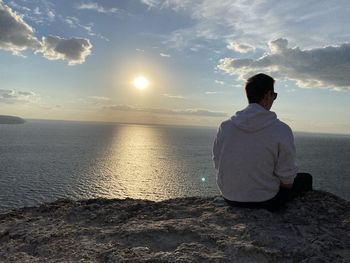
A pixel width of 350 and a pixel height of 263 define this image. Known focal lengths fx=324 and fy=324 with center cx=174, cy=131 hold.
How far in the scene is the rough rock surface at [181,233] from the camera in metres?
4.75

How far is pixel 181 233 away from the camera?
18.2 ft

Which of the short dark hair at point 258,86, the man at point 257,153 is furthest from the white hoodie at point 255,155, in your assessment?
the short dark hair at point 258,86

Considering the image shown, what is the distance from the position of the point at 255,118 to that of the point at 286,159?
929 millimetres

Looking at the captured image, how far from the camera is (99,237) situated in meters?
5.66

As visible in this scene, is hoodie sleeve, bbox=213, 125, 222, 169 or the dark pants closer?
the dark pants

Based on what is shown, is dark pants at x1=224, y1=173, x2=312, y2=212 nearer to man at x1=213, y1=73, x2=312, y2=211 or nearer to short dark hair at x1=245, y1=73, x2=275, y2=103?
man at x1=213, y1=73, x2=312, y2=211

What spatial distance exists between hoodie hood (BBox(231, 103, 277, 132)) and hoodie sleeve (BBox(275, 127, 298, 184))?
0.41 m

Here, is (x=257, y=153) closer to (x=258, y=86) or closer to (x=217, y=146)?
(x=217, y=146)

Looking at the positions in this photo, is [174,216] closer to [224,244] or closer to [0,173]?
[224,244]

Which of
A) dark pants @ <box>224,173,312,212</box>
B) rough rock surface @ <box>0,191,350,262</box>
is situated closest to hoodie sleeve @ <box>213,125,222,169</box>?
dark pants @ <box>224,173,312,212</box>

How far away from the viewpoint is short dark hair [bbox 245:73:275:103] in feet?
19.3

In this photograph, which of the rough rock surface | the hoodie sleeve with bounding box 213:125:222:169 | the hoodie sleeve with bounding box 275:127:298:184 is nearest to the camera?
the rough rock surface

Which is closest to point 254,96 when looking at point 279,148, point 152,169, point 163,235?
point 279,148

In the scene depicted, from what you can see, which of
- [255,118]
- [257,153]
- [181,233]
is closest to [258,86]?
[255,118]
